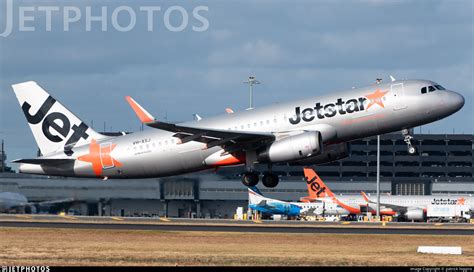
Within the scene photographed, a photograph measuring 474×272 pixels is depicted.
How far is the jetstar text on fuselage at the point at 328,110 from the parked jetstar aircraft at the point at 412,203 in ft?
215

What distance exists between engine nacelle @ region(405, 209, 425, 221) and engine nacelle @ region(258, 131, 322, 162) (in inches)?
2510

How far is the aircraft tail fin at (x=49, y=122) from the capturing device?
69.5m

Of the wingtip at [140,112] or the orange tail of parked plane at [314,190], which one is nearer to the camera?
the wingtip at [140,112]

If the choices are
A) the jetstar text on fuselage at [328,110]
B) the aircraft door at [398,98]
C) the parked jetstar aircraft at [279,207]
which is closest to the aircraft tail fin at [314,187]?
the parked jetstar aircraft at [279,207]

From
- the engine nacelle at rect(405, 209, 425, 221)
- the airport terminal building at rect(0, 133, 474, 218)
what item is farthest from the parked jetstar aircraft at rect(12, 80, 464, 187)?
the engine nacelle at rect(405, 209, 425, 221)

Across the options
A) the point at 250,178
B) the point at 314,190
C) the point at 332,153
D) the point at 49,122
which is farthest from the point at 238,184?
the point at 332,153

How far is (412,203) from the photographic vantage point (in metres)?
130

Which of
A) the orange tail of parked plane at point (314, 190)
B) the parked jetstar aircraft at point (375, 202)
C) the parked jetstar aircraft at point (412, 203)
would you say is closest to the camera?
the parked jetstar aircraft at point (412, 203)

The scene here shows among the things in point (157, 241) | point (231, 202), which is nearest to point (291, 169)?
point (231, 202)

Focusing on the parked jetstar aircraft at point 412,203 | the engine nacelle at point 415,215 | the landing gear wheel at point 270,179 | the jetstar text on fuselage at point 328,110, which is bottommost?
the engine nacelle at point 415,215

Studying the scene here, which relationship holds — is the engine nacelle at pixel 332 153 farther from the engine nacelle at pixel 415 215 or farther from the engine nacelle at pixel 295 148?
the engine nacelle at pixel 415 215

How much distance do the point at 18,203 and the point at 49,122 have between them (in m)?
6.70

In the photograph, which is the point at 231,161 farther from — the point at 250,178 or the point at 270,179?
the point at 270,179

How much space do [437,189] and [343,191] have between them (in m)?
22.9
